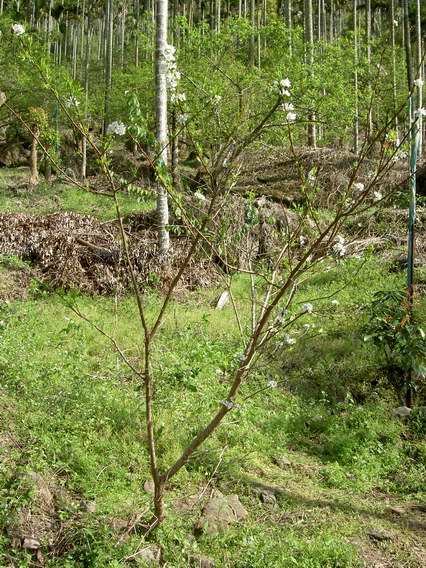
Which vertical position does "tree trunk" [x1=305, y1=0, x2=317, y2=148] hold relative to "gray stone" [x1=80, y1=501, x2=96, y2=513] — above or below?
above

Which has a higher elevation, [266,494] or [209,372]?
[209,372]

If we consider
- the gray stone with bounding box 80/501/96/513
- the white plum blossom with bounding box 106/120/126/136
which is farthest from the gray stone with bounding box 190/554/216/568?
the white plum blossom with bounding box 106/120/126/136

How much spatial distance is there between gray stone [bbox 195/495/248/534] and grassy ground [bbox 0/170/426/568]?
0.06 m

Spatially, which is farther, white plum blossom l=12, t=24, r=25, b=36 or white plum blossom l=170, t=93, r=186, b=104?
white plum blossom l=170, t=93, r=186, b=104

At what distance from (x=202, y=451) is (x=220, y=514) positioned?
554 mm

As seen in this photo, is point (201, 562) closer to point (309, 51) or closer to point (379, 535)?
point (379, 535)

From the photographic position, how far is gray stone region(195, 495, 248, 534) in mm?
3891

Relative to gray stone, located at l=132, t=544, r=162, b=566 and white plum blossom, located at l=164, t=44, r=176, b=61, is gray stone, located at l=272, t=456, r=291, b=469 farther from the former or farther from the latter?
white plum blossom, located at l=164, t=44, r=176, b=61

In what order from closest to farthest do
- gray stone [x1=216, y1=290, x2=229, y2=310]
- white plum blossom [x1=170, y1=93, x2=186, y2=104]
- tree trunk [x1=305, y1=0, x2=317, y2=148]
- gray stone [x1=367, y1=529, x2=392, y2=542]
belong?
white plum blossom [x1=170, y1=93, x2=186, y2=104] → gray stone [x1=367, y1=529, x2=392, y2=542] → gray stone [x1=216, y1=290, x2=229, y2=310] → tree trunk [x1=305, y1=0, x2=317, y2=148]

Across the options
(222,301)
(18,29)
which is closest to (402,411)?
(222,301)

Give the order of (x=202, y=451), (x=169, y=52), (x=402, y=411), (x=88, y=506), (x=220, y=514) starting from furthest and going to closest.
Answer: (x=402, y=411)
(x=220, y=514)
(x=88, y=506)
(x=202, y=451)
(x=169, y=52)

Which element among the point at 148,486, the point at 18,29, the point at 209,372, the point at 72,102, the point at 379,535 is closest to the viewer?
the point at 18,29

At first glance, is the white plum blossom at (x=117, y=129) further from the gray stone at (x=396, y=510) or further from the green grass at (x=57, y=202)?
the green grass at (x=57, y=202)

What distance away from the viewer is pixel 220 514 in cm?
401
